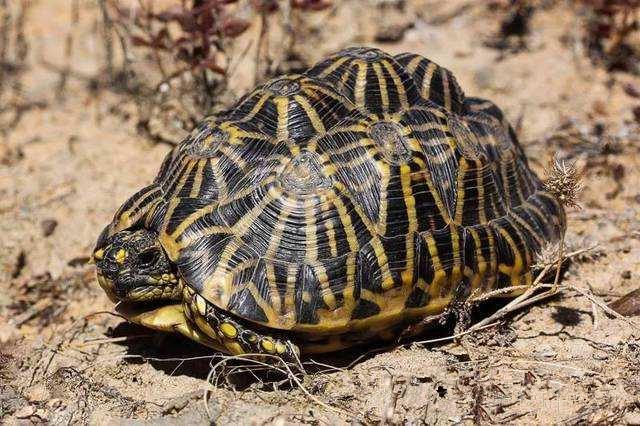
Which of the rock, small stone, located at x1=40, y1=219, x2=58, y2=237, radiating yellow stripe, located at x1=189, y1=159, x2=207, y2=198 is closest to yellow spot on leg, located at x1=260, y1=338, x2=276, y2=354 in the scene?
radiating yellow stripe, located at x1=189, y1=159, x2=207, y2=198

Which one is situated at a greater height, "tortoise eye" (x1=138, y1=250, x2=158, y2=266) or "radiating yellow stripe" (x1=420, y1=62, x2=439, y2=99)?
"radiating yellow stripe" (x1=420, y1=62, x2=439, y2=99)

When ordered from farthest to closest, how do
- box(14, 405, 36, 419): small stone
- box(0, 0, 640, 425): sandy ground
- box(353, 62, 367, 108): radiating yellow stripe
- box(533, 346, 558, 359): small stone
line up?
box(353, 62, 367, 108): radiating yellow stripe
box(533, 346, 558, 359): small stone
box(14, 405, 36, 419): small stone
box(0, 0, 640, 425): sandy ground

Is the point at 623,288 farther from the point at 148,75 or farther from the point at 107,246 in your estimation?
the point at 148,75

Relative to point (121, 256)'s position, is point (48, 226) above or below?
below

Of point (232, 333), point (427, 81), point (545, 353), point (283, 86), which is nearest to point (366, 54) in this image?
point (427, 81)

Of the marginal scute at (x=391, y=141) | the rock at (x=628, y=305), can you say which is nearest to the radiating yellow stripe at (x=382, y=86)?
the marginal scute at (x=391, y=141)

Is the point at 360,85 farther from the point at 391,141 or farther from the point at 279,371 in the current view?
the point at 279,371

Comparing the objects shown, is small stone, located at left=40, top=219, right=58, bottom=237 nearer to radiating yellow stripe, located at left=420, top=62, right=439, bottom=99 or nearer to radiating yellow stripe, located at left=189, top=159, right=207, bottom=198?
radiating yellow stripe, located at left=189, top=159, right=207, bottom=198
